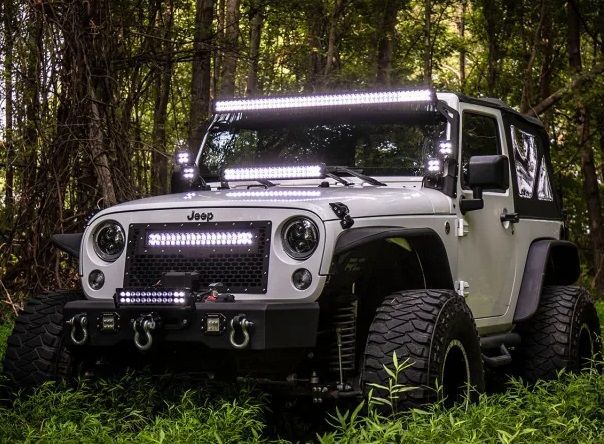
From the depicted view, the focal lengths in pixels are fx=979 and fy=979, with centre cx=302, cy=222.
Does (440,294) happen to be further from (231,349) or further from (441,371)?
(231,349)

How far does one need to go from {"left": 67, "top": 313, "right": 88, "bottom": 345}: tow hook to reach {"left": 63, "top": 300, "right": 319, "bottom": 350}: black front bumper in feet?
0.72

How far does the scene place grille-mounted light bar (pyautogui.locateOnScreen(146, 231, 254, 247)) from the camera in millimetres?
4836

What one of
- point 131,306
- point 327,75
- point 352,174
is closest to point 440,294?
point 352,174

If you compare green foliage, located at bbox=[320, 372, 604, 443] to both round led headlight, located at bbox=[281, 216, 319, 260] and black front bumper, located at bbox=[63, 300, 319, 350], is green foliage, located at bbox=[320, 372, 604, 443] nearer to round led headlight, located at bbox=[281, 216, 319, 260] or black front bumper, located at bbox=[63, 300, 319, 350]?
black front bumper, located at bbox=[63, 300, 319, 350]

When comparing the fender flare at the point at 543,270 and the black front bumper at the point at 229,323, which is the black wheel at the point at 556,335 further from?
the black front bumper at the point at 229,323

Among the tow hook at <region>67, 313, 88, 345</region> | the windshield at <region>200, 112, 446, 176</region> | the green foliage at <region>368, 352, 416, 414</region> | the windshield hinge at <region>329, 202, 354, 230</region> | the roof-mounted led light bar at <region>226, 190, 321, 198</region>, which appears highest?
the windshield at <region>200, 112, 446, 176</region>

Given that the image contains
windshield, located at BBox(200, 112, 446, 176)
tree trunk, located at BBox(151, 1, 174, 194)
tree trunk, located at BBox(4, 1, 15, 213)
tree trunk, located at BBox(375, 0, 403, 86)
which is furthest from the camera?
tree trunk, located at BBox(375, 0, 403, 86)

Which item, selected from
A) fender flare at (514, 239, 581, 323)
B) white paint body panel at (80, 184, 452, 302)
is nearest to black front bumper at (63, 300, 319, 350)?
white paint body panel at (80, 184, 452, 302)

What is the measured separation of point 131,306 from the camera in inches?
186

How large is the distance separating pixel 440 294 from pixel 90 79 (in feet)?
16.5

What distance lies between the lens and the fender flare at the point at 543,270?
6.86 m

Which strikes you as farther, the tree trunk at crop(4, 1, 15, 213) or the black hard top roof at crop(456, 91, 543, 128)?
the tree trunk at crop(4, 1, 15, 213)

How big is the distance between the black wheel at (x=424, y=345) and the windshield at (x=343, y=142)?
119 centimetres

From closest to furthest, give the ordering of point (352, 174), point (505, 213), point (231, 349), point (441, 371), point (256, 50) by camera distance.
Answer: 1. point (231, 349)
2. point (441, 371)
3. point (352, 174)
4. point (505, 213)
5. point (256, 50)
